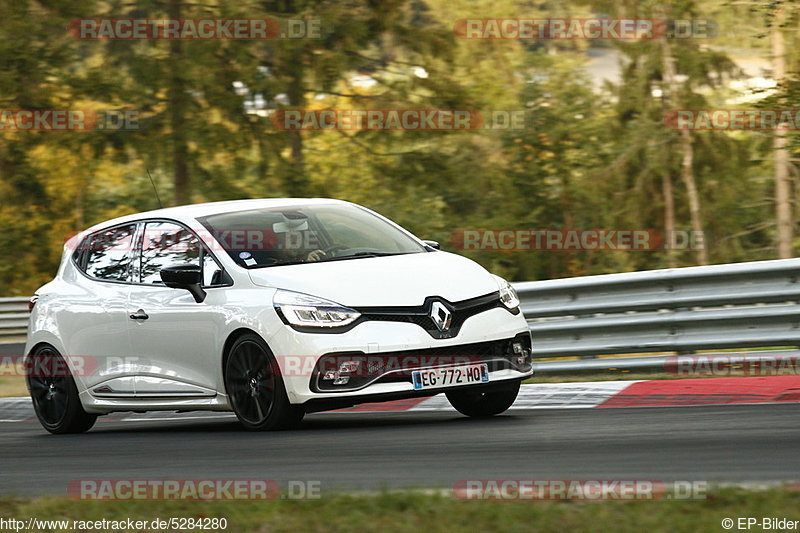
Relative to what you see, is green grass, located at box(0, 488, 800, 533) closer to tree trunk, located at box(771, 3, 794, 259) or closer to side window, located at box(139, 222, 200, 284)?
side window, located at box(139, 222, 200, 284)

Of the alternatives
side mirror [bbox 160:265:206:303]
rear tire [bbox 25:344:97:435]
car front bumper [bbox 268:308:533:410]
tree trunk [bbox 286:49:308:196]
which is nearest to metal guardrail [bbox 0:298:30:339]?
tree trunk [bbox 286:49:308:196]

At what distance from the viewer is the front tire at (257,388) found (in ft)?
27.8

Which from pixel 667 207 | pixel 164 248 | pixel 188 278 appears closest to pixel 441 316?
pixel 188 278

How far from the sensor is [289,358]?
8.31 metres

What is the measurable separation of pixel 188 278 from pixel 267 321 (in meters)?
0.96

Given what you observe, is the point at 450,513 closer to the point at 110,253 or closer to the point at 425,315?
the point at 425,315

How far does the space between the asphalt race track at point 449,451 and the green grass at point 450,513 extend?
0.51 meters

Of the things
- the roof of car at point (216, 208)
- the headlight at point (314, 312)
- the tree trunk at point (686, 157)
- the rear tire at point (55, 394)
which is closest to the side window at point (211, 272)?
the roof of car at point (216, 208)

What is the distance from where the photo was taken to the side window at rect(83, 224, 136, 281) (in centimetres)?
1013

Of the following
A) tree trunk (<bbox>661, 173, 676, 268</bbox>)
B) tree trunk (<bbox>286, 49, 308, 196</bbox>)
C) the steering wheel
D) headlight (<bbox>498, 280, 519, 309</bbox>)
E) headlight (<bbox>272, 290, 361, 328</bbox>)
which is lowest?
tree trunk (<bbox>661, 173, 676, 268</bbox>)

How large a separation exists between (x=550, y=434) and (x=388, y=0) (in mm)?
22267

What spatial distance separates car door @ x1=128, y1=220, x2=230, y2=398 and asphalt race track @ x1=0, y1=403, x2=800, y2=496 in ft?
Answer: 1.37

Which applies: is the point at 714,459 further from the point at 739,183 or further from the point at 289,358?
the point at 739,183

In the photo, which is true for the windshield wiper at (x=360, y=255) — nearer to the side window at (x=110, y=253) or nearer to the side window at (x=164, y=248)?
the side window at (x=164, y=248)
